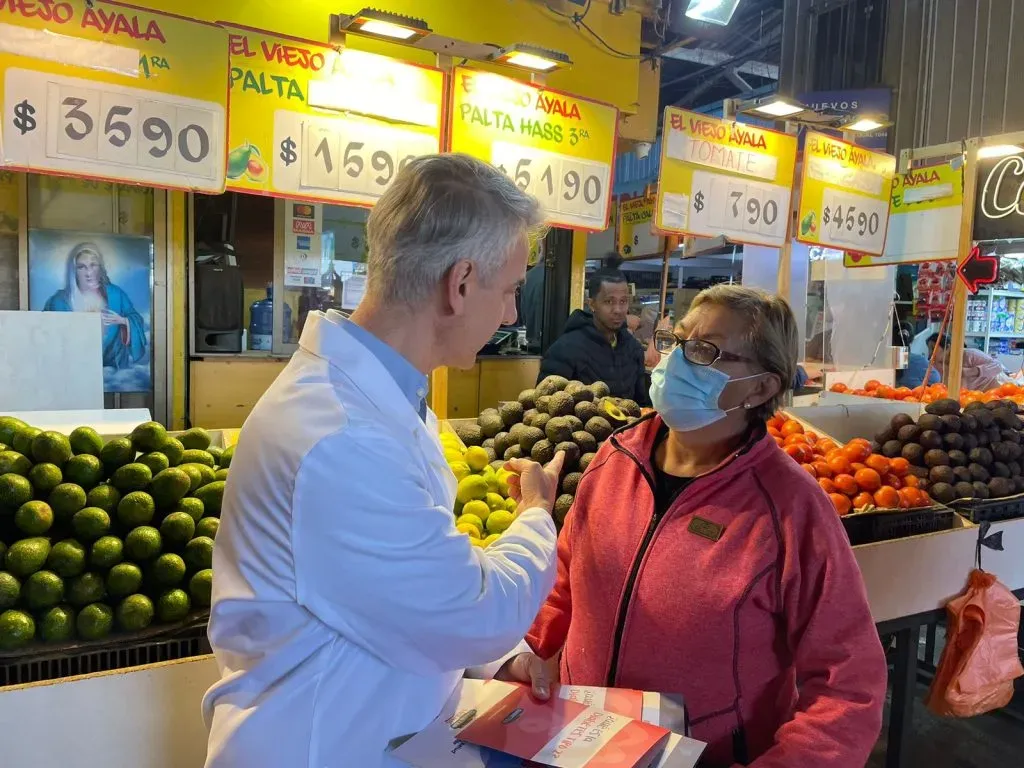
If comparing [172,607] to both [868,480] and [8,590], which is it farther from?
[868,480]

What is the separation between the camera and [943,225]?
18.6ft

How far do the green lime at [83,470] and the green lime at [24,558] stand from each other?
0.84 feet

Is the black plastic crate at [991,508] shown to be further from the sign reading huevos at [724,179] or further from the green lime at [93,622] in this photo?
the green lime at [93,622]

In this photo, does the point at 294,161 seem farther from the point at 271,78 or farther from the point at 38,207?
the point at 38,207

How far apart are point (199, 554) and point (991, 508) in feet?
11.4

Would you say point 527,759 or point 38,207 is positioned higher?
point 38,207

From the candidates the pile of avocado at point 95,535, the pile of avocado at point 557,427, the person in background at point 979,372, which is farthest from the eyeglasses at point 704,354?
the person in background at point 979,372

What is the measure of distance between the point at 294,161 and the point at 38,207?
3.14 m

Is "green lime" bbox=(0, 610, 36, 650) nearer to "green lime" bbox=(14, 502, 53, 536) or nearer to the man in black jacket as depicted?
"green lime" bbox=(14, 502, 53, 536)

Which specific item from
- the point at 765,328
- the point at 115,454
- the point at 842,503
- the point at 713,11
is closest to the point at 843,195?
the point at 713,11

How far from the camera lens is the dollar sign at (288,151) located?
11.0ft

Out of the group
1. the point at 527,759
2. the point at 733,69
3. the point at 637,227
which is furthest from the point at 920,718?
the point at 733,69

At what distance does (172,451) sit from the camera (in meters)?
2.51

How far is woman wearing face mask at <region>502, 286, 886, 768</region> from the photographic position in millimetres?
1591
